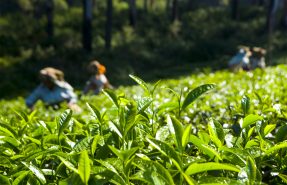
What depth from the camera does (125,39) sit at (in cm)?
3078

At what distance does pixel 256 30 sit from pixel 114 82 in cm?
1518

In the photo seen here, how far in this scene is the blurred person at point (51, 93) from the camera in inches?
330

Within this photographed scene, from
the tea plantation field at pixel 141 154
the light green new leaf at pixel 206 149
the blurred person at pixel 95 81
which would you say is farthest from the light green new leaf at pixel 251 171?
the blurred person at pixel 95 81

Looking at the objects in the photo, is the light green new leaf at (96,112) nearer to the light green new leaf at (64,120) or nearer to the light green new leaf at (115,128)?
the light green new leaf at (64,120)

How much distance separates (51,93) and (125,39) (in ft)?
74.0

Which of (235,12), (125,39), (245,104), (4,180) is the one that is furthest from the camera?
(235,12)

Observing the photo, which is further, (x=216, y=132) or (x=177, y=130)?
(x=216, y=132)

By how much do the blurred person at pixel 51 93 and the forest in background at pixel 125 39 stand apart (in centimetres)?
1214

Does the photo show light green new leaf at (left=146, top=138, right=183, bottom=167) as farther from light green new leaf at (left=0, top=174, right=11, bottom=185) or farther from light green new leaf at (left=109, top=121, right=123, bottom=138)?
light green new leaf at (left=0, top=174, right=11, bottom=185)

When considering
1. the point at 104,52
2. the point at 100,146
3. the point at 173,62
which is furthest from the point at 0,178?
the point at 173,62

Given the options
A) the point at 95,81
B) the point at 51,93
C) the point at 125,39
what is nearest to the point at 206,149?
the point at 51,93

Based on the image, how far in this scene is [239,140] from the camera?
6.65 ft

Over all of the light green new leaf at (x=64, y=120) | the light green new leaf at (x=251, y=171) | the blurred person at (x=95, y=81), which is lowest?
the blurred person at (x=95, y=81)

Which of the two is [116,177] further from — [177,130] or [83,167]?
[177,130]
